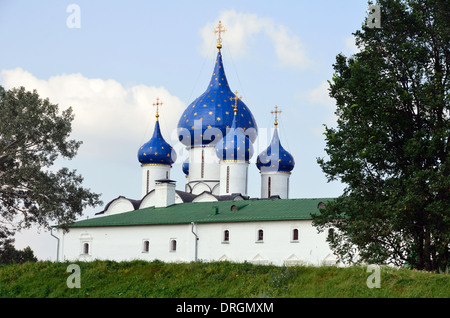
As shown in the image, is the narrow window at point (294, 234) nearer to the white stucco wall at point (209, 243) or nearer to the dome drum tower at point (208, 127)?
the white stucco wall at point (209, 243)

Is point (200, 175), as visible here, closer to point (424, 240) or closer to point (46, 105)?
point (46, 105)

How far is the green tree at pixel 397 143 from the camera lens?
64.4 feet

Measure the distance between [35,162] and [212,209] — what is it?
14.3m

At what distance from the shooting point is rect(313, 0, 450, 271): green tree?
1962 cm

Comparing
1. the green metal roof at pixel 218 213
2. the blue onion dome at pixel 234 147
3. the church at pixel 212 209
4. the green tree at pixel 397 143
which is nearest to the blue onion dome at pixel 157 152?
the church at pixel 212 209

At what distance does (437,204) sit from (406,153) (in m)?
1.61

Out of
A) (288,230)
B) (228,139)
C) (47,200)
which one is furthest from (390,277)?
(228,139)

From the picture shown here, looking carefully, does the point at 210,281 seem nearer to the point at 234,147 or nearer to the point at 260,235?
the point at 260,235

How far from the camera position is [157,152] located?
50719 millimetres

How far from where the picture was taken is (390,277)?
15312mm

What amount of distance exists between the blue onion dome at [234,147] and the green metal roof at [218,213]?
577 centimetres

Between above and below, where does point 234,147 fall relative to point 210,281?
above

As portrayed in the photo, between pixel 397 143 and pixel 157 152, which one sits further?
pixel 157 152

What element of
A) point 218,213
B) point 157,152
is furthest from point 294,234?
point 157,152
